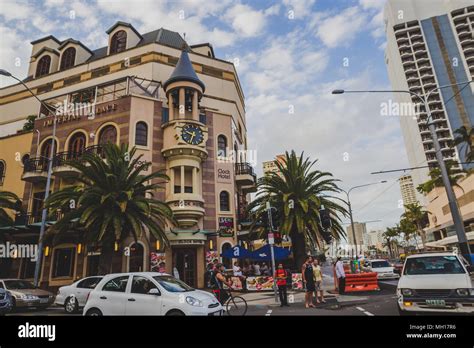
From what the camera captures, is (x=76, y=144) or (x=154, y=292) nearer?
(x=154, y=292)

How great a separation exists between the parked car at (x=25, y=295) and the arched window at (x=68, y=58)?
25.8 m

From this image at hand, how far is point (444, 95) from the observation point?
80500mm

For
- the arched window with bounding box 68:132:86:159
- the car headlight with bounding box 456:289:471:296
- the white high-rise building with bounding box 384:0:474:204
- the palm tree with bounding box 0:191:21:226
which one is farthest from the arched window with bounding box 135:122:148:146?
the white high-rise building with bounding box 384:0:474:204

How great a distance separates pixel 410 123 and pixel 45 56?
87.7 metres

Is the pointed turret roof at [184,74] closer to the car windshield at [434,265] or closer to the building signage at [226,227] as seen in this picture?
the building signage at [226,227]

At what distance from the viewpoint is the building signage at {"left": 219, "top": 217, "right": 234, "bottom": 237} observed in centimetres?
2486

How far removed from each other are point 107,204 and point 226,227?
33.1 feet

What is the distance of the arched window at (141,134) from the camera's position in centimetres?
2508

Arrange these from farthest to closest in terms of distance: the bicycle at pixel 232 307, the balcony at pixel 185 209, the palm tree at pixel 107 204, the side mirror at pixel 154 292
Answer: the balcony at pixel 185 209, the palm tree at pixel 107 204, the bicycle at pixel 232 307, the side mirror at pixel 154 292

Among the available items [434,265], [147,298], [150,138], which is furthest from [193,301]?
[150,138]

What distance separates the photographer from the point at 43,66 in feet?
114

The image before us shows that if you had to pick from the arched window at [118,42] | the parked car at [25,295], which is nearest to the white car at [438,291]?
the parked car at [25,295]

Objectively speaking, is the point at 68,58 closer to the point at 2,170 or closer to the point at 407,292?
the point at 2,170

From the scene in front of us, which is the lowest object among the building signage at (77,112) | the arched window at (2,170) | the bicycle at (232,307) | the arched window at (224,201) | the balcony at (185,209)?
the bicycle at (232,307)
